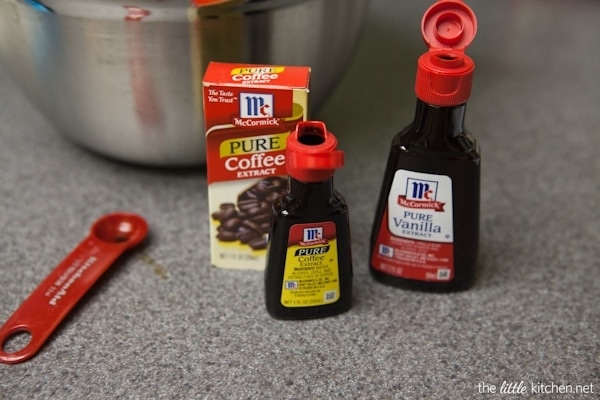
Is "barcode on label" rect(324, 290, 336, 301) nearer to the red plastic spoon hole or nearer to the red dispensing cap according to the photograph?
the red dispensing cap

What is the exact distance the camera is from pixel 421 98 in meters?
0.59

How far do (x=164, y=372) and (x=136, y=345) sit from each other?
43 mm

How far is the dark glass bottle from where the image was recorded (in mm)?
604

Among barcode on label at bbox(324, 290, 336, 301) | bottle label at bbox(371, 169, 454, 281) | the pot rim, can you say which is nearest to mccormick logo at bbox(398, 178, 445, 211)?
bottle label at bbox(371, 169, 454, 281)

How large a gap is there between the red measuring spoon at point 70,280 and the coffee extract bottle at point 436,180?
0.26 m

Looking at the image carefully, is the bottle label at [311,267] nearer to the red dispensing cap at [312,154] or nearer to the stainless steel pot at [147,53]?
the red dispensing cap at [312,154]

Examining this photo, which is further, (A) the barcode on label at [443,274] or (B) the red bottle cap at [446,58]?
(A) the barcode on label at [443,274]

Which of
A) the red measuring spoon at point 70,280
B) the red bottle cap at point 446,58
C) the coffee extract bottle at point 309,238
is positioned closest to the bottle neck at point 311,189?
the coffee extract bottle at point 309,238

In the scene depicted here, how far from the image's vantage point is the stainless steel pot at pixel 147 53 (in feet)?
2.16

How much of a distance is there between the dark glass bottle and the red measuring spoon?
26cm

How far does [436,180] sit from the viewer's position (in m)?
0.62

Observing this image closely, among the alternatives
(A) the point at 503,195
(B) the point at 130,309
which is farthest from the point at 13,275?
(A) the point at 503,195

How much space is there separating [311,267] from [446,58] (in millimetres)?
211

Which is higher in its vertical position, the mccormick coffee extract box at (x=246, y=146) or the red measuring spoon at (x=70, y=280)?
the mccormick coffee extract box at (x=246, y=146)
